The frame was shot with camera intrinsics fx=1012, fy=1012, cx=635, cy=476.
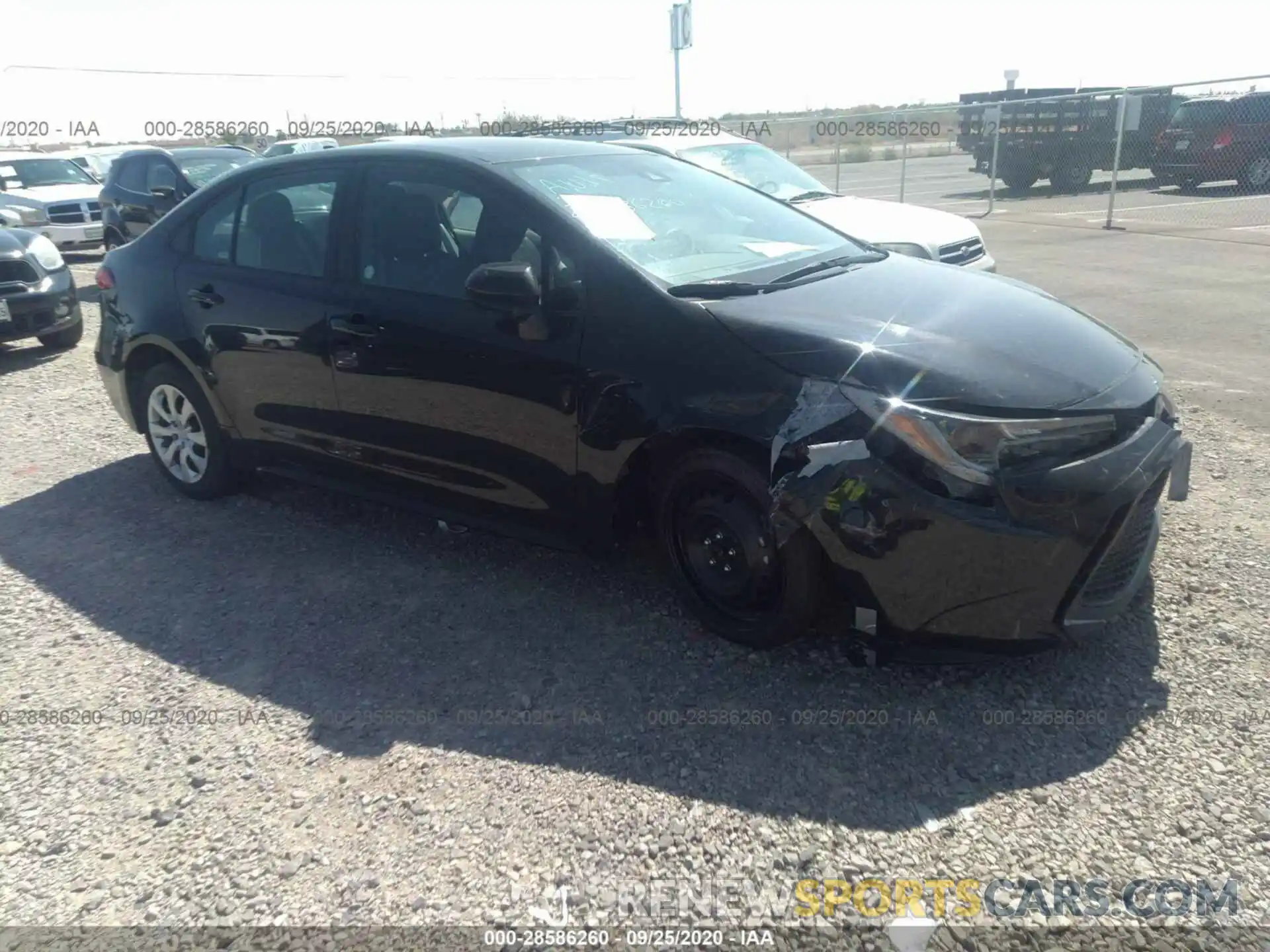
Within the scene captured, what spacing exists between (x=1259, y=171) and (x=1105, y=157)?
3.97 m

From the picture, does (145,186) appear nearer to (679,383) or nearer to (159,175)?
(159,175)

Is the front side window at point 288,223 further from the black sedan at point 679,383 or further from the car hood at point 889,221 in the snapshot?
the car hood at point 889,221

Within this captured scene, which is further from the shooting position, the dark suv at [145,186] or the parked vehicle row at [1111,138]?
the parked vehicle row at [1111,138]

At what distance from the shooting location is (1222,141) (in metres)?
18.6

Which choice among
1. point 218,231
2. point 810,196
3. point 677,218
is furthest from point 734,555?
point 810,196

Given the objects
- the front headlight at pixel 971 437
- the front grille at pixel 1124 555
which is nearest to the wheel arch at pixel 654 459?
the front headlight at pixel 971 437

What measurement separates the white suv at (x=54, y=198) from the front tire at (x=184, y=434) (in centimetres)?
1067

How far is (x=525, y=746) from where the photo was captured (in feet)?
10.5

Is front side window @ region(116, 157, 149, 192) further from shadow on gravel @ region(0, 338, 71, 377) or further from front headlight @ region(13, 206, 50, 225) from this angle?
shadow on gravel @ region(0, 338, 71, 377)

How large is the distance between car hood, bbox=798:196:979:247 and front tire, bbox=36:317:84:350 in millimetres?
6489

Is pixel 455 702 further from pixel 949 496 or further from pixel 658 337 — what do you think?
pixel 949 496

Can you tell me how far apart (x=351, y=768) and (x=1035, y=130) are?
2146 cm

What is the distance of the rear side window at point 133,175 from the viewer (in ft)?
40.9

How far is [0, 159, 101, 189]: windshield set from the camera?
16297mm
